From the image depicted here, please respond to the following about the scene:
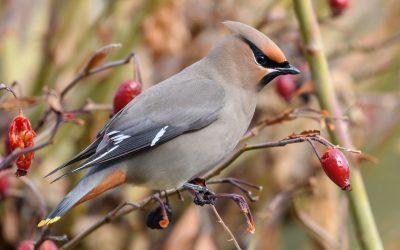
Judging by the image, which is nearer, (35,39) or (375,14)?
(35,39)

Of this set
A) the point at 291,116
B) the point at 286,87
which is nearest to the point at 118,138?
the point at 291,116

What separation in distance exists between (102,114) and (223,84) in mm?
656

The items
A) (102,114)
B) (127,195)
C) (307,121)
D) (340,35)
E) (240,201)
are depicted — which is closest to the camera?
(240,201)

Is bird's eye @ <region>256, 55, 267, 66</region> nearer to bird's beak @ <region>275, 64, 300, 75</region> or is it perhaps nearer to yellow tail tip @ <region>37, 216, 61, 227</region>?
bird's beak @ <region>275, 64, 300, 75</region>

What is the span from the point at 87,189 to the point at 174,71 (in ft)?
4.68

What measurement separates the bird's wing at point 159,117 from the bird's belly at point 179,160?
0.02 meters

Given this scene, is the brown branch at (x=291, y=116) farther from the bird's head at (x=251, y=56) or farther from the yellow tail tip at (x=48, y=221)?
the yellow tail tip at (x=48, y=221)

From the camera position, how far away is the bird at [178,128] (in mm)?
1533

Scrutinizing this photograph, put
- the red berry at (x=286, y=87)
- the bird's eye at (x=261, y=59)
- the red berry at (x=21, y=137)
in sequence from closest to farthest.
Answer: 1. the red berry at (x=21, y=137)
2. the bird's eye at (x=261, y=59)
3. the red berry at (x=286, y=87)

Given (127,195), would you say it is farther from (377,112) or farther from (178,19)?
(377,112)

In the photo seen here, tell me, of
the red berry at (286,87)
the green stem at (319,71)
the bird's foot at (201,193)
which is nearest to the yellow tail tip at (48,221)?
the bird's foot at (201,193)

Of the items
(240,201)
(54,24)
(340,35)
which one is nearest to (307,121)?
(340,35)

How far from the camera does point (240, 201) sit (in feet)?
4.45

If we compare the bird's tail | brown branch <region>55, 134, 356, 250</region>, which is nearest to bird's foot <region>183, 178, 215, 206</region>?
brown branch <region>55, 134, 356, 250</region>
